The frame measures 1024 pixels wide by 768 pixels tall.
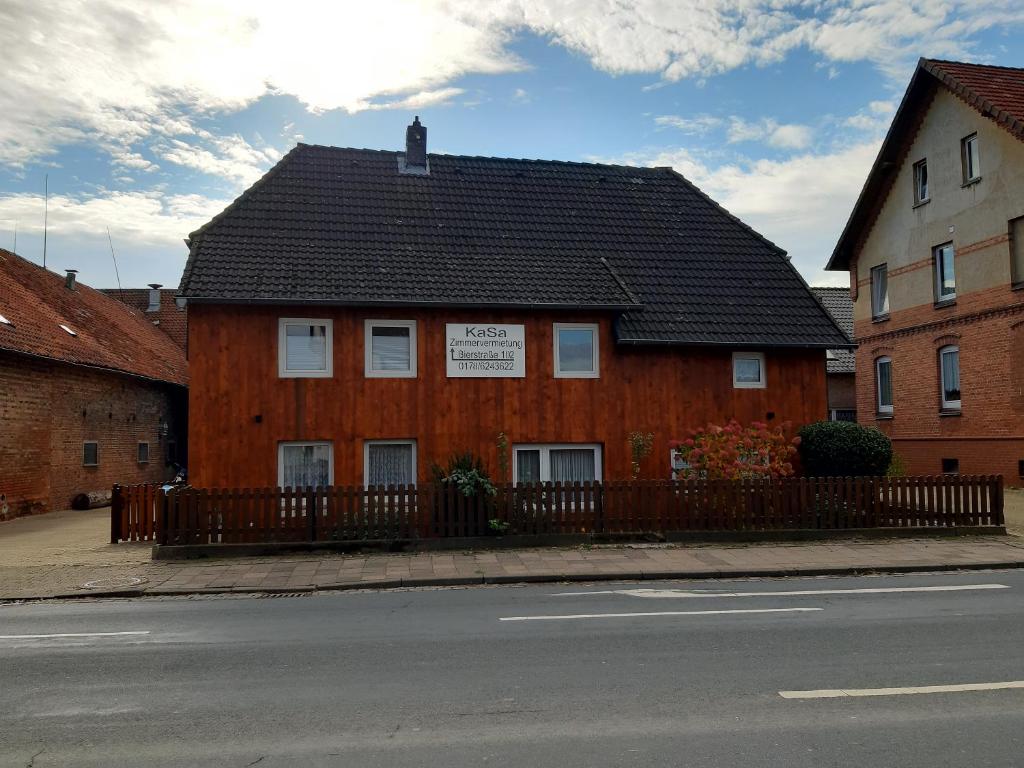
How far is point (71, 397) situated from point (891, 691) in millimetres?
22227

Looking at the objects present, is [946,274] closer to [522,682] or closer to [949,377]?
[949,377]

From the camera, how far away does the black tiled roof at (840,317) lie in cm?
3475

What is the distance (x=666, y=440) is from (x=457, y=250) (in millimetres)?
6118

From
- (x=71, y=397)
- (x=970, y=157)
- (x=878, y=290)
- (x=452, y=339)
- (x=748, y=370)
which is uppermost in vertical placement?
(x=970, y=157)

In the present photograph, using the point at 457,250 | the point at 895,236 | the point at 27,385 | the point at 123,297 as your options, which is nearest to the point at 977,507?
the point at 457,250

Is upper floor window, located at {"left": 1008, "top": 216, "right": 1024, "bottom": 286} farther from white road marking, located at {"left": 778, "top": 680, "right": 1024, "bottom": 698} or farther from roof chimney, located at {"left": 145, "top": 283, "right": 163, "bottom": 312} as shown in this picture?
roof chimney, located at {"left": 145, "top": 283, "right": 163, "bottom": 312}

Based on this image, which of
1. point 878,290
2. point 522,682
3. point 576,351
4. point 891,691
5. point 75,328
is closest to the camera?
point 891,691

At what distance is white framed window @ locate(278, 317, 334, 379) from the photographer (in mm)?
16281

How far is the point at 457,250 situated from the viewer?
1850 centimetres

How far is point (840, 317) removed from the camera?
37.7m

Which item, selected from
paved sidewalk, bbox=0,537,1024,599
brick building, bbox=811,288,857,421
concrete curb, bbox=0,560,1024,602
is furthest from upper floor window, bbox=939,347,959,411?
concrete curb, bbox=0,560,1024,602

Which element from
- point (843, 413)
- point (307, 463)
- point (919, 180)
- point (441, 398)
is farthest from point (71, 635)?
point (843, 413)

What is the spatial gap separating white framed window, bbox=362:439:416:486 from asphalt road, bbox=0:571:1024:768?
660 centimetres

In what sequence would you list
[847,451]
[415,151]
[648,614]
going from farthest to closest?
1. [415,151]
2. [847,451]
3. [648,614]
